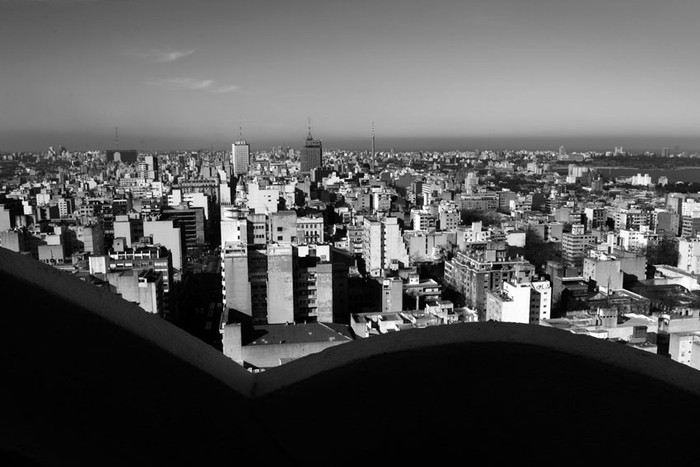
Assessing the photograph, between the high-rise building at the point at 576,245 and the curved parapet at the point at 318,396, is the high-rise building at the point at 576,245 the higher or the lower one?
the lower one

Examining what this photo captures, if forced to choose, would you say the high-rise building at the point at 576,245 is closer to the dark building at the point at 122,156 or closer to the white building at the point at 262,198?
the white building at the point at 262,198

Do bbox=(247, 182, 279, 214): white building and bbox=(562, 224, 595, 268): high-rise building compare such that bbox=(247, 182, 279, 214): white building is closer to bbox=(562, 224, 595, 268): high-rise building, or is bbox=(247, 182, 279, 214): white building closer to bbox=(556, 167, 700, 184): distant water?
bbox=(562, 224, 595, 268): high-rise building

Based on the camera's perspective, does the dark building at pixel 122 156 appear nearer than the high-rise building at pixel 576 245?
No

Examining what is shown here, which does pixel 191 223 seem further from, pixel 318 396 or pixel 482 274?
pixel 318 396

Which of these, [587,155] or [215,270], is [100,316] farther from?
[587,155]

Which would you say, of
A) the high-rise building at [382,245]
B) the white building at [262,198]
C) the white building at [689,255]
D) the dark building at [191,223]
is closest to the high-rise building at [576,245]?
the white building at [689,255]

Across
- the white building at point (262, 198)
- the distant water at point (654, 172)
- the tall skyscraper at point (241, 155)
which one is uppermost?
the tall skyscraper at point (241, 155)

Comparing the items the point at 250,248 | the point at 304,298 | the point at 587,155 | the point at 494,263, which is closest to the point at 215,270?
the point at 250,248

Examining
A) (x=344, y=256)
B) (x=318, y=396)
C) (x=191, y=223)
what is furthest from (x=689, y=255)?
(x=318, y=396)

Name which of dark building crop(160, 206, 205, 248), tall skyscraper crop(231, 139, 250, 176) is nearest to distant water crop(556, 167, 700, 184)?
tall skyscraper crop(231, 139, 250, 176)
